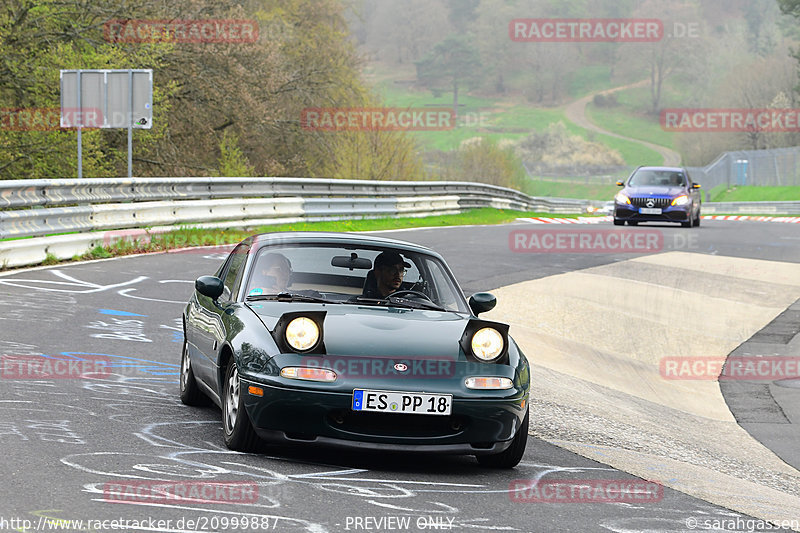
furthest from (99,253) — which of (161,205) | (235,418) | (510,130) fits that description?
(510,130)

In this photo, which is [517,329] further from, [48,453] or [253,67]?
[253,67]

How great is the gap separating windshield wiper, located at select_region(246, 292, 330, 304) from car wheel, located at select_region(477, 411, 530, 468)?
1360 mm

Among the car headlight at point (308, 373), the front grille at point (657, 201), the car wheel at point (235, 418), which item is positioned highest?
the front grille at point (657, 201)

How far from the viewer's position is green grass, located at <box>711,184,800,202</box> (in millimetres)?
63375

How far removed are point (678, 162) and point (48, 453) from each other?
153 meters

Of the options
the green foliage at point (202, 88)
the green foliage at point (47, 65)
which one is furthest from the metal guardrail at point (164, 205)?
the green foliage at point (47, 65)

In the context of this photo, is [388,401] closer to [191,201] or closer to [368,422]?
[368,422]

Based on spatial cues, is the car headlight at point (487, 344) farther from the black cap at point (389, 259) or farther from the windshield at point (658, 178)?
the windshield at point (658, 178)

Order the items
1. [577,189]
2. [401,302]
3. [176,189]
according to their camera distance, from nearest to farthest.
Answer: [401,302], [176,189], [577,189]

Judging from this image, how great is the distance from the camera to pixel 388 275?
739cm

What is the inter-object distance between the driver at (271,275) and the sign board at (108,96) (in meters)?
15.0

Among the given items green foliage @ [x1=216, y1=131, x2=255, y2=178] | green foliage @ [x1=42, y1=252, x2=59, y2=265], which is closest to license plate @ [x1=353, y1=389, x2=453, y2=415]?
green foliage @ [x1=42, y1=252, x2=59, y2=265]

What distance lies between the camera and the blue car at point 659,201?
95.5 feet

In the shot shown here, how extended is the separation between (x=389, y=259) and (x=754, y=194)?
67030 millimetres
